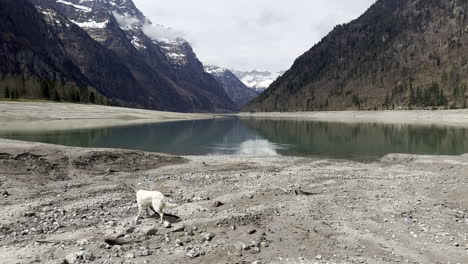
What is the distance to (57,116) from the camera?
303 feet

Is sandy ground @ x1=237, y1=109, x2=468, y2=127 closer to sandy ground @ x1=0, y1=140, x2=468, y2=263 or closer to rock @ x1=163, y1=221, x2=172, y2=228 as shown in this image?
sandy ground @ x1=0, y1=140, x2=468, y2=263

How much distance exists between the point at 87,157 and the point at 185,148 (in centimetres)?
2159

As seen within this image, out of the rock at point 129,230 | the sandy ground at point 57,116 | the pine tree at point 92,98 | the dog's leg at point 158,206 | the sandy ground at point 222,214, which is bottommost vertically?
the sandy ground at point 222,214

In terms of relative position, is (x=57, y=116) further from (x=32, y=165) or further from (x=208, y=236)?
(x=208, y=236)

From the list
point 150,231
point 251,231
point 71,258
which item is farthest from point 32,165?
point 251,231

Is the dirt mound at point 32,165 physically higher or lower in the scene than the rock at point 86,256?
higher

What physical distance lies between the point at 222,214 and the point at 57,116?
92239mm

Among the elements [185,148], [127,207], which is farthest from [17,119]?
[127,207]

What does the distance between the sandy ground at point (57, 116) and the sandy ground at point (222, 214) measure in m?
53.0

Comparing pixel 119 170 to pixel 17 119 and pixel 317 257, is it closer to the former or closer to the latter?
pixel 317 257

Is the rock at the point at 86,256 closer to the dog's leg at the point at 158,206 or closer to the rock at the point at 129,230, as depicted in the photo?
the rock at the point at 129,230

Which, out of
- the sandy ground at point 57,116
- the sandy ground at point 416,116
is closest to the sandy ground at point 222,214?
the sandy ground at point 57,116

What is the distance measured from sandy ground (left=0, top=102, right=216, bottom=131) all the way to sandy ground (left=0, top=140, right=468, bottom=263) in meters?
53.0

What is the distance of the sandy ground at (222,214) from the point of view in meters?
10.9
